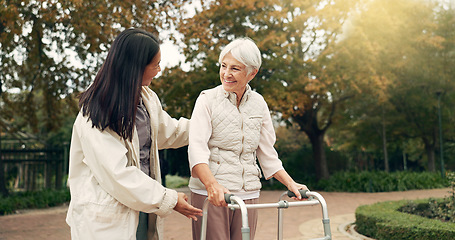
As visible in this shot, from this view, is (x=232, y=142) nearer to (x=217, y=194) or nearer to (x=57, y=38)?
(x=217, y=194)

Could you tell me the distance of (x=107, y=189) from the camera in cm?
192

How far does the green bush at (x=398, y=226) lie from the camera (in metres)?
5.69

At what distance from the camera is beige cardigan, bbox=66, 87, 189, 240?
74.7 inches

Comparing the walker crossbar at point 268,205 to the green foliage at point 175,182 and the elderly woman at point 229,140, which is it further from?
the green foliage at point 175,182

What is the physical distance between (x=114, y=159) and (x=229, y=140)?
2.23 ft

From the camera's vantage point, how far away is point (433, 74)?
707 inches

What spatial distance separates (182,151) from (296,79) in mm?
8114

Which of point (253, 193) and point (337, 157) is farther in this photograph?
point (337, 157)

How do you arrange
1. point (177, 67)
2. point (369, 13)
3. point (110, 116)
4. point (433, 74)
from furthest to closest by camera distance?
point (433, 74) < point (369, 13) < point (177, 67) < point (110, 116)

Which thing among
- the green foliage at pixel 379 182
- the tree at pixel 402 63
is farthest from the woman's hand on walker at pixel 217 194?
the green foliage at pixel 379 182

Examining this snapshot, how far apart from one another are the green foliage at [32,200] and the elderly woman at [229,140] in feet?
29.6

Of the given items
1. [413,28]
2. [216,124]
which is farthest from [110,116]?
[413,28]

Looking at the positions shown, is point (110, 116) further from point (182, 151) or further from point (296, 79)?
point (182, 151)

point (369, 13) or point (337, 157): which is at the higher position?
point (369, 13)
